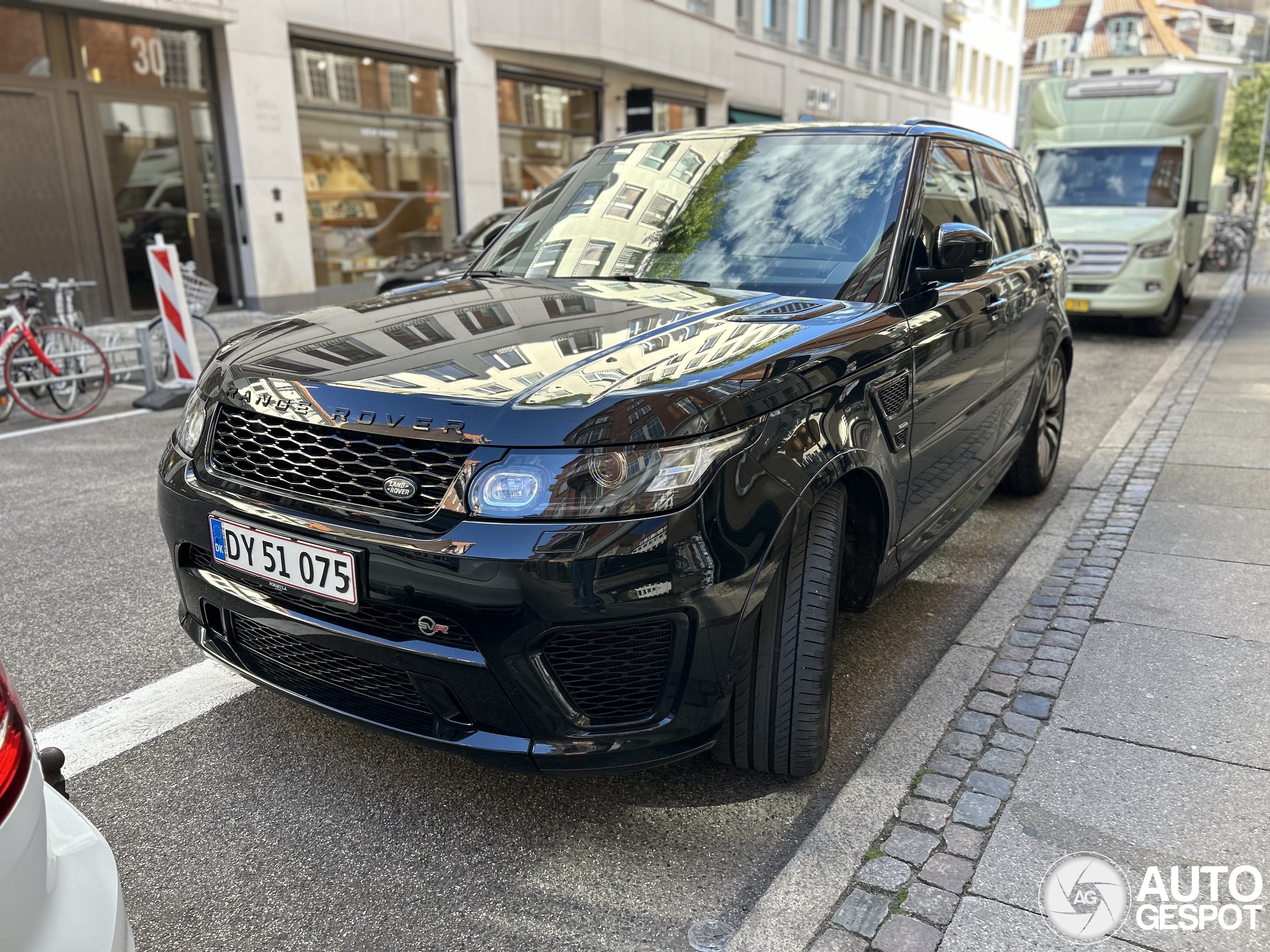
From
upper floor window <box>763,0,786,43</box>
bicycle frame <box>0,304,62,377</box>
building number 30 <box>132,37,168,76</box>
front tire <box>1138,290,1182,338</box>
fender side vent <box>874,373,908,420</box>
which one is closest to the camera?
fender side vent <box>874,373,908,420</box>

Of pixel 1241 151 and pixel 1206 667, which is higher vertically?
A: pixel 1241 151

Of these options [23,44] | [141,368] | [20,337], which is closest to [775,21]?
[23,44]

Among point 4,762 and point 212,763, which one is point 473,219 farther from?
point 4,762

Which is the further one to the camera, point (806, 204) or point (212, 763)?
point (806, 204)

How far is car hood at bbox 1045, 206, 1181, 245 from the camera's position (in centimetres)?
1139

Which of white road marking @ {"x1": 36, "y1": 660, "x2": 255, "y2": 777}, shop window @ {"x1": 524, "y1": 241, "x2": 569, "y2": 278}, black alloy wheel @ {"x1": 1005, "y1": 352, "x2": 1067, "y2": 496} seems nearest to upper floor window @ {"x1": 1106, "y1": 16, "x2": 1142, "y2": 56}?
black alloy wheel @ {"x1": 1005, "y1": 352, "x2": 1067, "y2": 496}

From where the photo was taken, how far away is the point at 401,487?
218 cm

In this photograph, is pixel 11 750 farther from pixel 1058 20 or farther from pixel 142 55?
pixel 1058 20

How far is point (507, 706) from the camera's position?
7.10 ft

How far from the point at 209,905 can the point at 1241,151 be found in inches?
2363

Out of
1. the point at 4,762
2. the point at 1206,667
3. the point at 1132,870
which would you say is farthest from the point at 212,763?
the point at 1206,667

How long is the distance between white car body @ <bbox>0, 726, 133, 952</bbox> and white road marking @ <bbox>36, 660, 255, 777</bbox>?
154cm

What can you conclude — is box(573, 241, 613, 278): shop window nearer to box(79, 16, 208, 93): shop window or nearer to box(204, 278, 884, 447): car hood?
box(204, 278, 884, 447): car hood

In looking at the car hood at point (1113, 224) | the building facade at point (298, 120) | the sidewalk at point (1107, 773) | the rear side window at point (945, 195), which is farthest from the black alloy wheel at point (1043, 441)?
the building facade at point (298, 120)
